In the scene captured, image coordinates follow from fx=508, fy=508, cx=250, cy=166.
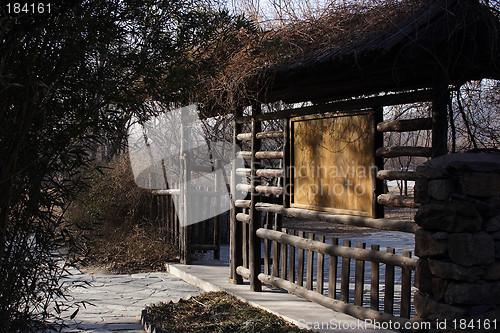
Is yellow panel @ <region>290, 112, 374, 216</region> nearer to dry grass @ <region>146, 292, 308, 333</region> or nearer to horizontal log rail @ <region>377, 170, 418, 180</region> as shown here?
horizontal log rail @ <region>377, 170, 418, 180</region>

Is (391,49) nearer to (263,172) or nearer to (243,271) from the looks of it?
(263,172)

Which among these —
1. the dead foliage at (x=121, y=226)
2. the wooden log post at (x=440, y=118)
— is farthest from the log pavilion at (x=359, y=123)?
the dead foliage at (x=121, y=226)

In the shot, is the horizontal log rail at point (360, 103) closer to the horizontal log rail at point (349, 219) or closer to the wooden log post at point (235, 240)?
the wooden log post at point (235, 240)

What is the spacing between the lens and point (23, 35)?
3801 millimetres

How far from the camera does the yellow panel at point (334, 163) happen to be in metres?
5.43

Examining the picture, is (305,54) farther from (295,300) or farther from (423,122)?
(295,300)

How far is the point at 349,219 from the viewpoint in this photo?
557 centimetres

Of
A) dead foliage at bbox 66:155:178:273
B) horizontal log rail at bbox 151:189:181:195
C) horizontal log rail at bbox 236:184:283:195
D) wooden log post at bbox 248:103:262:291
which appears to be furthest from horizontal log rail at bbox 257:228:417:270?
dead foliage at bbox 66:155:178:273

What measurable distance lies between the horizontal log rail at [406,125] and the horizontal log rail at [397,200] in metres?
0.66

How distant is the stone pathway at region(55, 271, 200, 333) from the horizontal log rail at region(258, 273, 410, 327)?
4.83 ft

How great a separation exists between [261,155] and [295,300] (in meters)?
2.08

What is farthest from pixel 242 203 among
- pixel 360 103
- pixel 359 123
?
pixel 360 103

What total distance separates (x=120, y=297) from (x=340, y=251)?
3515mm

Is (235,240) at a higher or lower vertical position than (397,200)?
lower
